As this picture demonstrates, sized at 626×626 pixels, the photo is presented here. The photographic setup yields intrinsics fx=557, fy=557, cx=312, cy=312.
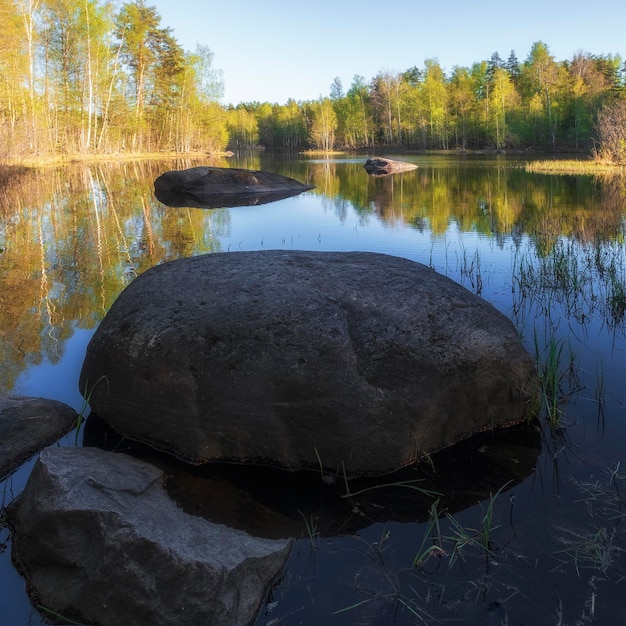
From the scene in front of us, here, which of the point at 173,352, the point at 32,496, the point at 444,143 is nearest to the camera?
the point at 32,496

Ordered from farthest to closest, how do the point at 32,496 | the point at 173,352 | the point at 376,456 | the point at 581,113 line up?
the point at 581,113, the point at 173,352, the point at 376,456, the point at 32,496

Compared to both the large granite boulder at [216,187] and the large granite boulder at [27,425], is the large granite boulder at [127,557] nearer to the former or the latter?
the large granite boulder at [27,425]

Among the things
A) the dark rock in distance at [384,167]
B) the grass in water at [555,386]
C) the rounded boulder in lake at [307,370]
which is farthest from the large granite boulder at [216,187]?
the rounded boulder in lake at [307,370]

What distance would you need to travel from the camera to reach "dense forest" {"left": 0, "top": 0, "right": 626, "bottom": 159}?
33.2 metres

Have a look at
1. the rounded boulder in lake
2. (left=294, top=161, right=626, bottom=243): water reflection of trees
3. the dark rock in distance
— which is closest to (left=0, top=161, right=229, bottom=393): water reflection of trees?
the rounded boulder in lake

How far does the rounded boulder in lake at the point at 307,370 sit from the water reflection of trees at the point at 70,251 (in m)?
1.83

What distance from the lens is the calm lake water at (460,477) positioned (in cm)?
259

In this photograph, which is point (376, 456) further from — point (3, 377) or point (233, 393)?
point (3, 377)

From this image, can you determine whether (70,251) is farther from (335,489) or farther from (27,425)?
(335,489)

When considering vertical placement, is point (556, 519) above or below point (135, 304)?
below

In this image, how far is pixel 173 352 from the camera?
152 inches

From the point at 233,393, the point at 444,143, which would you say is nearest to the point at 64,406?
the point at 233,393

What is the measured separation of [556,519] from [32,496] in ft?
9.20

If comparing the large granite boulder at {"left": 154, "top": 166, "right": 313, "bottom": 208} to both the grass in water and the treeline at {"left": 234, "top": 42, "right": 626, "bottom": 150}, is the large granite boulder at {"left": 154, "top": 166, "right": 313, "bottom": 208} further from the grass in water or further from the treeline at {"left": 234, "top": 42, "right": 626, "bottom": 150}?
the treeline at {"left": 234, "top": 42, "right": 626, "bottom": 150}
